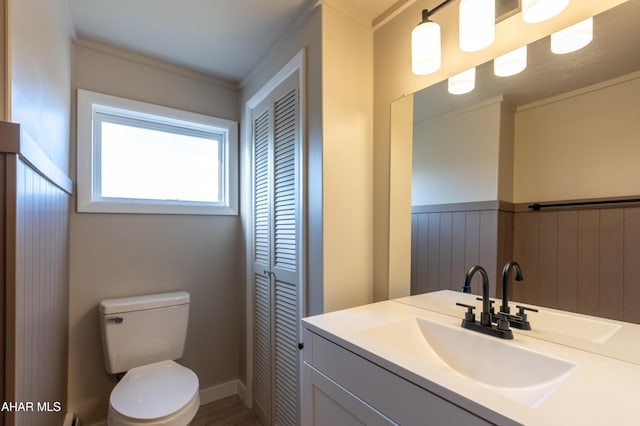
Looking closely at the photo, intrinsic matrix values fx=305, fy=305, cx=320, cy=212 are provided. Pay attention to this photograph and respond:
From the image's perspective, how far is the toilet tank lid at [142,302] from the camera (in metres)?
1.66

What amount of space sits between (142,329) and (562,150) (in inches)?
82.8

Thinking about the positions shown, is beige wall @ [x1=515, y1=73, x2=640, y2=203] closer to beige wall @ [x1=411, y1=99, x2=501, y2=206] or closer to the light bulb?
beige wall @ [x1=411, y1=99, x2=501, y2=206]

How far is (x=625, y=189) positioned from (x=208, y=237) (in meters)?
2.08

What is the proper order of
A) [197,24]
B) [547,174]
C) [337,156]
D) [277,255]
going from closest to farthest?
[547,174] < [337,156] < [197,24] < [277,255]

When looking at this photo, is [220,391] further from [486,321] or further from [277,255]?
[486,321]

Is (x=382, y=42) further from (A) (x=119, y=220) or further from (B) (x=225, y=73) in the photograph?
(A) (x=119, y=220)

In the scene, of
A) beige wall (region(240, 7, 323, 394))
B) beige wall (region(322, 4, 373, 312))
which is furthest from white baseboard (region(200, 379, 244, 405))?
beige wall (region(322, 4, 373, 312))

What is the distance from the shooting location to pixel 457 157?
1.25 meters

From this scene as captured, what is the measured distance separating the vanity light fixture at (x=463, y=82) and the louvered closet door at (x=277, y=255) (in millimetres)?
694

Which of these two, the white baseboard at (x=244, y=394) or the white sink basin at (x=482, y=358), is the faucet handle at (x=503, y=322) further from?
the white baseboard at (x=244, y=394)

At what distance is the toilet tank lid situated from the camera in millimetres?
1657

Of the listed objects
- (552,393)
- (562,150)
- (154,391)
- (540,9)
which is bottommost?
(154,391)

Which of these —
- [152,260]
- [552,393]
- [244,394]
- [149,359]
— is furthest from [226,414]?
[552,393]

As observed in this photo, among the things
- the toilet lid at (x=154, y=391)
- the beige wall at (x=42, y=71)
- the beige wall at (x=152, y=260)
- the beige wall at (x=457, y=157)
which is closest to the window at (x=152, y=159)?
the beige wall at (x=152, y=260)
